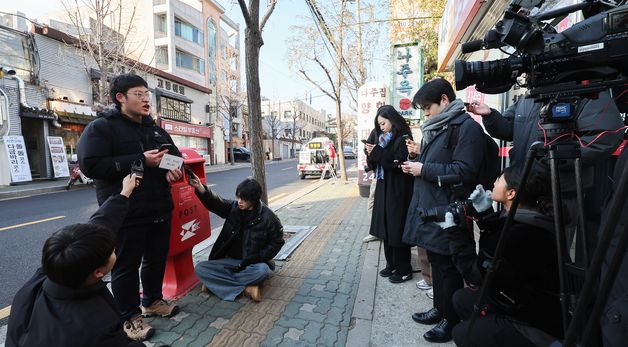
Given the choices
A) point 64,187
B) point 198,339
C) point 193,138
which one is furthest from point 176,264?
point 193,138

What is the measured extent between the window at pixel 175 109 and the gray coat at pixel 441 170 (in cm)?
2155

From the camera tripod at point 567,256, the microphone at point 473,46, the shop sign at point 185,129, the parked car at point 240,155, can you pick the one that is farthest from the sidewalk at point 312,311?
the parked car at point 240,155

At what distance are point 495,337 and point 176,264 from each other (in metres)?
2.40

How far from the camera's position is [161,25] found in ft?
82.8

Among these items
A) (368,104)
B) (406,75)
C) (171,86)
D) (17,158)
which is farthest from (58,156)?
(406,75)

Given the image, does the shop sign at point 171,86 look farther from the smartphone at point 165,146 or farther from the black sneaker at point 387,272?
the black sneaker at point 387,272

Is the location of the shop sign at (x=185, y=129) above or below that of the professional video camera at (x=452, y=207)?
above

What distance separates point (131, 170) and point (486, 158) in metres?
2.26

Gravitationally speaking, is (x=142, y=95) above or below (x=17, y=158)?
above

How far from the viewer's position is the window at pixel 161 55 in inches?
969

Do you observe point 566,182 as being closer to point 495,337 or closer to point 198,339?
point 495,337

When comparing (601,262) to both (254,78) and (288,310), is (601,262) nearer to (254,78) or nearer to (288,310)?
(288,310)

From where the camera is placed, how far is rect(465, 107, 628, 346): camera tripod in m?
0.83

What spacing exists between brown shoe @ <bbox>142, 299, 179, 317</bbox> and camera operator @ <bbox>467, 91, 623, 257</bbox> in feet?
8.09
